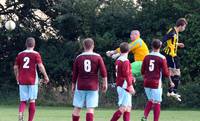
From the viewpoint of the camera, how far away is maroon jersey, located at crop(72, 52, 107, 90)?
1497 centimetres

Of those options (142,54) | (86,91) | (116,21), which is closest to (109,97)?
(116,21)

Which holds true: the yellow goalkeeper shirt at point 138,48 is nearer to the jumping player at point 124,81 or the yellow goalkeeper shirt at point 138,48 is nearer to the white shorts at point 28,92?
the jumping player at point 124,81

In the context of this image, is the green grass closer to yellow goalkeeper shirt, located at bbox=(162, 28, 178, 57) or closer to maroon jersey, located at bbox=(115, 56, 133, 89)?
yellow goalkeeper shirt, located at bbox=(162, 28, 178, 57)

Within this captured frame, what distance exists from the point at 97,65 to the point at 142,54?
3342 mm

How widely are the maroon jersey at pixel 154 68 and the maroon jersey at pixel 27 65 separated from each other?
2.81 meters

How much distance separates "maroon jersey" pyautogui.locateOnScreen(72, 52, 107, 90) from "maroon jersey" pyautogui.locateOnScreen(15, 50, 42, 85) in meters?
2.17

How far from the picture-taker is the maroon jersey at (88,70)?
49.1ft

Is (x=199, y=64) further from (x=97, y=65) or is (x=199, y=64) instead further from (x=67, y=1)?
(x=97, y=65)

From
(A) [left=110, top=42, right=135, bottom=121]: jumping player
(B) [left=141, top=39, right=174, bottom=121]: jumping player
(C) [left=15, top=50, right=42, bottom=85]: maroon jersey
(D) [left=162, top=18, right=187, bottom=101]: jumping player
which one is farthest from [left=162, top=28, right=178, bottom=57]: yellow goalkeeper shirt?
(C) [left=15, top=50, right=42, bottom=85]: maroon jersey

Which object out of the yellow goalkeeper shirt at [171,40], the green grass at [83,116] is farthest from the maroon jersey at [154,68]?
the green grass at [83,116]

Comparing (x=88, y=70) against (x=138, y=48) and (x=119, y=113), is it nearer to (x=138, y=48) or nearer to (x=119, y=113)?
(x=119, y=113)

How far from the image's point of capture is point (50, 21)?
117 ft

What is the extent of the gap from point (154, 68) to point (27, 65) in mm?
3290

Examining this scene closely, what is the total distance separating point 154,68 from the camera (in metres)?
16.8
